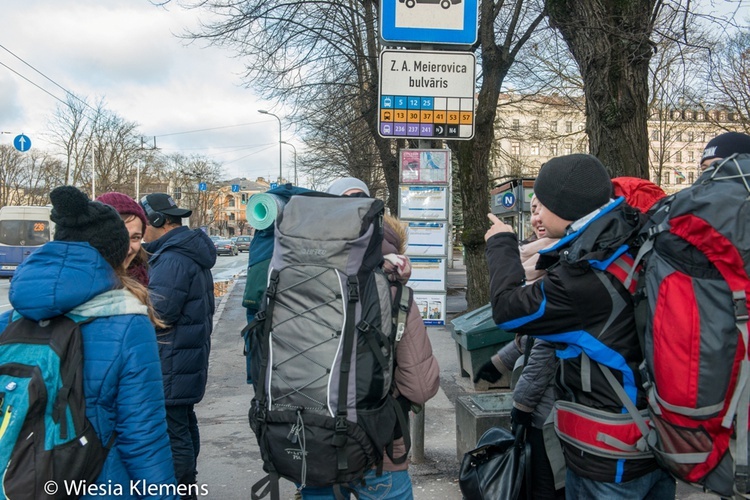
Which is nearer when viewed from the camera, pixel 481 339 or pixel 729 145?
pixel 729 145

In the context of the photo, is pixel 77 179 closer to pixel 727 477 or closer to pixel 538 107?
pixel 538 107

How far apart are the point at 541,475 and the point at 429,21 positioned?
412cm

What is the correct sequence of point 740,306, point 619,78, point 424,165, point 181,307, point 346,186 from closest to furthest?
1. point 740,306
2. point 346,186
3. point 181,307
4. point 619,78
5. point 424,165

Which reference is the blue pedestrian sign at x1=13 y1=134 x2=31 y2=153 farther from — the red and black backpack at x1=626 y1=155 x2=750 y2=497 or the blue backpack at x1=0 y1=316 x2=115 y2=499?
the red and black backpack at x1=626 y1=155 x2=750 y2=497

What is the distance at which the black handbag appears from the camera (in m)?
2.65

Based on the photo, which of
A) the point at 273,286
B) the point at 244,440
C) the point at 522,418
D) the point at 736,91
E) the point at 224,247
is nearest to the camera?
the point at 273,286

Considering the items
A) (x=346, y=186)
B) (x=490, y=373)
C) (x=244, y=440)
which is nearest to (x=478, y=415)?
(x=490, y=373)

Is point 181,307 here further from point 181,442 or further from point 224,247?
point 224,247

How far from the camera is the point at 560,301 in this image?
2.01 meters

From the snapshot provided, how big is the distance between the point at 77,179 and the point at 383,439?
4414 cm

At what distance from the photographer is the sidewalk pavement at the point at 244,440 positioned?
13.5ft

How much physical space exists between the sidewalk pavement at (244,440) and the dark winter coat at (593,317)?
2.14 metres

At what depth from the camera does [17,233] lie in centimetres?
2475

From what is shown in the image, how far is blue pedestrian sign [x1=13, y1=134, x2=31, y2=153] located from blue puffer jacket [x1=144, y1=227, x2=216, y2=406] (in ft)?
76.5
